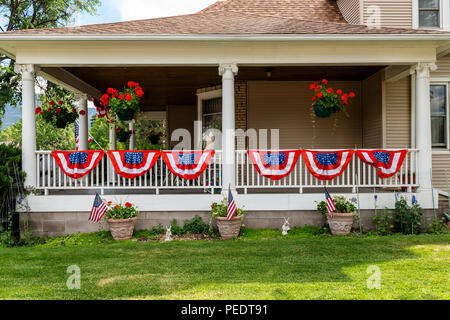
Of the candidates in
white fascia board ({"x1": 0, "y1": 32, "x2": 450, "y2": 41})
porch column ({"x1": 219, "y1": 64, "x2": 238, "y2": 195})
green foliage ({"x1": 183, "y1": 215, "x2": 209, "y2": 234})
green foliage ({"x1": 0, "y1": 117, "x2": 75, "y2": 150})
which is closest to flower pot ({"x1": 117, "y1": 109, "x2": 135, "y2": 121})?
white fascia board ({"x1": 0, "y1": 32, "x2": 450, "y2": 41})

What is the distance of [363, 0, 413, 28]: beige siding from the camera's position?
7910mm

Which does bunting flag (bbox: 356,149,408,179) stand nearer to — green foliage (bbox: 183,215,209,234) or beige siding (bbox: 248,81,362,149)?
beige siding (bbox: 248,81,362,149)

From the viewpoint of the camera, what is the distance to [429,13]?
7.97 meters

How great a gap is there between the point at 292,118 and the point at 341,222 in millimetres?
3641

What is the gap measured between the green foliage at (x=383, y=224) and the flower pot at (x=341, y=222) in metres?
0.61

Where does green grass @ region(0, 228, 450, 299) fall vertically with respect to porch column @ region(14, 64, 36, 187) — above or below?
below

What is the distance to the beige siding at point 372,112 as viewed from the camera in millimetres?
7961

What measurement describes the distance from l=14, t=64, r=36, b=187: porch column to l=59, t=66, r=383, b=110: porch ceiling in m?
1.73

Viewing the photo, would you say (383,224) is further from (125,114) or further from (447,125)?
(125,114)

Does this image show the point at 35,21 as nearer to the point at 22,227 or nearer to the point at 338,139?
the point at 22,227

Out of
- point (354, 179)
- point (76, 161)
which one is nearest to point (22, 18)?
point (76, 161)

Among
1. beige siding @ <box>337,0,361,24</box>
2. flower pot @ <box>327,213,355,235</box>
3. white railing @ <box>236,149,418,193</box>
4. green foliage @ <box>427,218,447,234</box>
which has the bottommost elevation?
green foliage @ <box>427,218,447,234</box>

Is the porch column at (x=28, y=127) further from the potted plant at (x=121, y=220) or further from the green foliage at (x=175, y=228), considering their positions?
the green foliage at (x=175, y=228)

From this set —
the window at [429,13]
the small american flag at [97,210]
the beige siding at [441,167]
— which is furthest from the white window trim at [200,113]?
the beige siding at [441,167]
